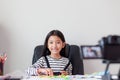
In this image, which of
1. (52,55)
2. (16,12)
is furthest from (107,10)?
(16,12)

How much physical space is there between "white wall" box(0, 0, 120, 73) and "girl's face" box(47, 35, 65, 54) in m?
0.36

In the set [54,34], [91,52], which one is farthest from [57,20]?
[91,52]

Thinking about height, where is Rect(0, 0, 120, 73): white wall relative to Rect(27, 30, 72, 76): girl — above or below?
above

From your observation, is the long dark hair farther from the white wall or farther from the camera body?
the camera body

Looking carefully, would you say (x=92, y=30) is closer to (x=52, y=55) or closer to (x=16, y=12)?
(x=52, y=55)

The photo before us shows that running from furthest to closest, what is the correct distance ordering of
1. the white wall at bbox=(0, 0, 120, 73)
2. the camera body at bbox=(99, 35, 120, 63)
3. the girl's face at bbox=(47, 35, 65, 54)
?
the white wall at bbox=(0, 0, 120, 73) < the girl's face at bbox=(47, 35, 65, 54) < the camera body at bbox=(99, 35, 120, 63)

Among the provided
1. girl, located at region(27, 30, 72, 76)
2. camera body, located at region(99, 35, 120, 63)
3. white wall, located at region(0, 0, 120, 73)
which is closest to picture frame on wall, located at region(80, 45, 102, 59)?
camera body, located at region(99, 35, 120, 63)

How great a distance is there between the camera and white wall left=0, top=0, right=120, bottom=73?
7.47 feet

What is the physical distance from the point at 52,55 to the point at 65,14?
505 mm

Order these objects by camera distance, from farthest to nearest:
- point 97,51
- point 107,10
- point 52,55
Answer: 1. point 107,10
2. point 52,55
3. point 97,51

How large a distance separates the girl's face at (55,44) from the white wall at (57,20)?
0.36m

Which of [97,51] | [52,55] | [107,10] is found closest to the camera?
[97,51]

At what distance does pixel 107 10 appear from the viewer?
228 cm

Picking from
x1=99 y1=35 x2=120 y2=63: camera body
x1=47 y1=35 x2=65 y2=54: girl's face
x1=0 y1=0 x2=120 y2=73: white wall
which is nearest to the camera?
x1=99 y1=35 x2=120 y2=63: camera body
